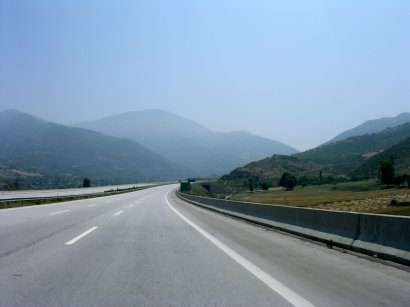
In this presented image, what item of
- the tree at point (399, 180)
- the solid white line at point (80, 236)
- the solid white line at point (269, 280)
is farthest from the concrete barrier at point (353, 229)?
the tree at point (399, 180)

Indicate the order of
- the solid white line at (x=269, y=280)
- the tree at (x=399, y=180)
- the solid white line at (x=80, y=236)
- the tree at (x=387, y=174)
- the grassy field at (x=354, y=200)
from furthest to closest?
the tree at (x=387, y=174)
the tree at (x=399, y=180)
the grassy field at (x=354, y=200)
the solid white line at (x=80, y=236)
the solid white line at (x=269, y=280)

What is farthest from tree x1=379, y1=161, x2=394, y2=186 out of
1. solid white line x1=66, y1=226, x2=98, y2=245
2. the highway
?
the highway

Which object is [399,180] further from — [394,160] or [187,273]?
[187,273]

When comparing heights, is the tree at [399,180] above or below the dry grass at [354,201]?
above

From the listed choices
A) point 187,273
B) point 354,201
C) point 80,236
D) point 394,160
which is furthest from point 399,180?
point 187,273

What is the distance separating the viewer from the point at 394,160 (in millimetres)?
163875

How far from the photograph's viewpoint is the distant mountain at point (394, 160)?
516 feet

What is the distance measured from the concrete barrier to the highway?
41cm

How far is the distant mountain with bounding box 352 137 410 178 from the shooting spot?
157 m

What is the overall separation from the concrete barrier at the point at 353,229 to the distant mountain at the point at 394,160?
141m

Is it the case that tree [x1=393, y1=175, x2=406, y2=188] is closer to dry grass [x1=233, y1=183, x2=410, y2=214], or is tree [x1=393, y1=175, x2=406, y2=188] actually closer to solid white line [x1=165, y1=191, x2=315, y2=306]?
dry grass [x1=233, y1=183, x2=410, y2=214]

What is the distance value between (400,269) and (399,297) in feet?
7.66

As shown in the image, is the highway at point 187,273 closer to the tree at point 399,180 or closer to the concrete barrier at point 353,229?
the concrete barrier at point 353,229

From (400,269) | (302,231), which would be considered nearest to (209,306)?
(400,269)
